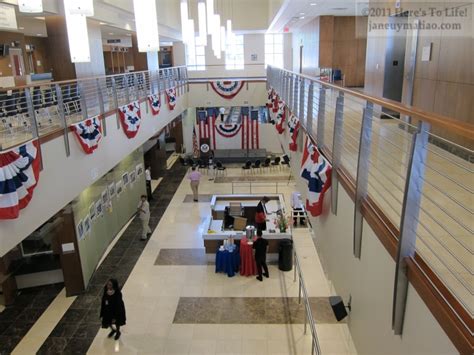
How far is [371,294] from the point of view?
2811 mm

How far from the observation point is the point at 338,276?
384cm

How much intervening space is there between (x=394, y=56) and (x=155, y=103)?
7.05m

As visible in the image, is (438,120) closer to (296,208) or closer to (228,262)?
(228,262)

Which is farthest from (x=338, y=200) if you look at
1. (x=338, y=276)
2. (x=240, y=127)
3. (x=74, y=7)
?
(x=240, y=127)

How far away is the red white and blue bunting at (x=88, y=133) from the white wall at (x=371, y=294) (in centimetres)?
440

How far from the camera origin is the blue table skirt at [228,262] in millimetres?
9891

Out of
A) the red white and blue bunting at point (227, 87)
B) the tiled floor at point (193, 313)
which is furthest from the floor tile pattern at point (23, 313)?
the red white and blue bunting at point (227, 87)

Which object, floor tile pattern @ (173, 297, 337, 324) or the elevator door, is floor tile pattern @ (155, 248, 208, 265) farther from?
the elevator door

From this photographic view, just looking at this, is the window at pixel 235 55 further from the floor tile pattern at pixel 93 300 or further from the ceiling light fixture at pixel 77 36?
the ceiling light fixture at pixel 77 36

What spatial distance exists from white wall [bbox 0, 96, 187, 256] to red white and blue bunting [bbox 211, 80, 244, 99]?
11638 millimetres

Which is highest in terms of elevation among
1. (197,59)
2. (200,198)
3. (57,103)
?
(197,59)

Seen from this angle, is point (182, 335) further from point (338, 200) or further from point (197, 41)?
point (197, 41)

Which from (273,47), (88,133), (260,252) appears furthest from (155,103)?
(273,47)

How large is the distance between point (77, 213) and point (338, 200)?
7.39 metres
